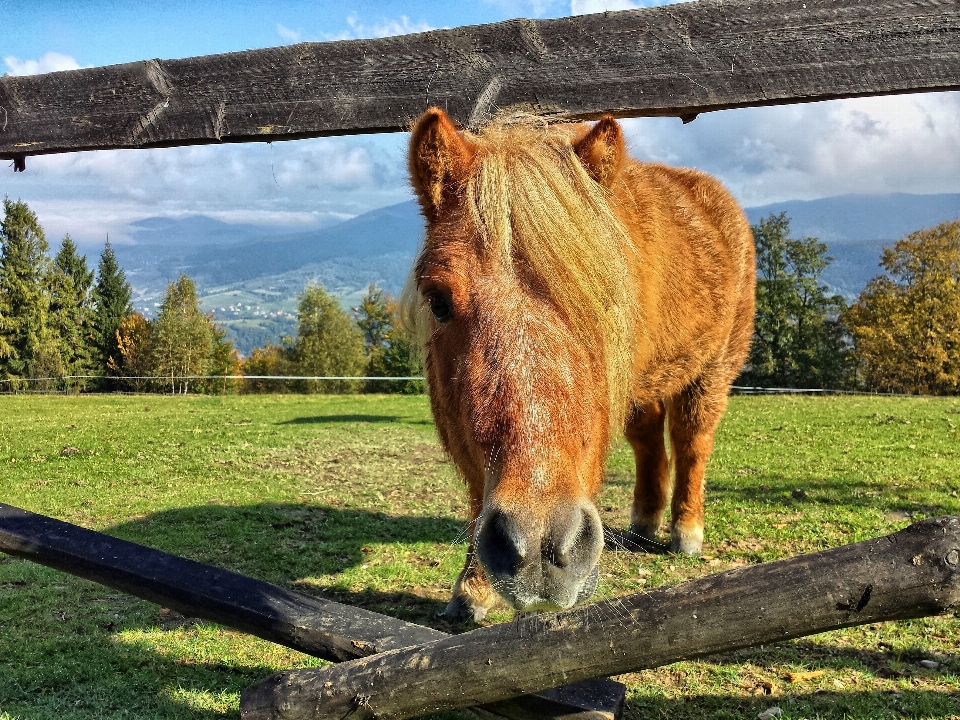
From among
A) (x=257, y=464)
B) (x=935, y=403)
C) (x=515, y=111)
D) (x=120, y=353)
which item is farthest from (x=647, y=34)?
(x=120, y=353)

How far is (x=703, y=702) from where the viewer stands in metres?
3.60

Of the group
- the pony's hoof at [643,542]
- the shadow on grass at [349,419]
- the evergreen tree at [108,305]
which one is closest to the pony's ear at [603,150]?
the pony's hoof at [643,542]

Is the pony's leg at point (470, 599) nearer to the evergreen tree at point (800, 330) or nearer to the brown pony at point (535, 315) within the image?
the brown pony at point (535, 315)

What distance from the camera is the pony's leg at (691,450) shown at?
5418 mm

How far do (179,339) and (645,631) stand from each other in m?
55.3

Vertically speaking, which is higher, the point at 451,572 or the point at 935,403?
the point at 935,403

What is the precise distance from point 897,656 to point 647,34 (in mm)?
3977

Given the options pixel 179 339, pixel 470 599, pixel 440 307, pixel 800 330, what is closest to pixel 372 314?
pixel 179 339

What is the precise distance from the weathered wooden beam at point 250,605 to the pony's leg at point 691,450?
2.93 meters

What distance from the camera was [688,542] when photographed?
18.7ft

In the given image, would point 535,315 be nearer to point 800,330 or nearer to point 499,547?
point 499,547

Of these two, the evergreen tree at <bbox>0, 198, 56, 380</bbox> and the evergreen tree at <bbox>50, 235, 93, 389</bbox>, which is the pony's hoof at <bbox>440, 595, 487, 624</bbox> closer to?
the evergreen tree at <bbox>0, 198, 56, 380</bbox>

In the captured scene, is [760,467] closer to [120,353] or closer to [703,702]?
[703,702]


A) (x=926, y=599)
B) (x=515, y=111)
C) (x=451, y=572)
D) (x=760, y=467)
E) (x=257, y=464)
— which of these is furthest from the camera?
(x=257, y=464)
